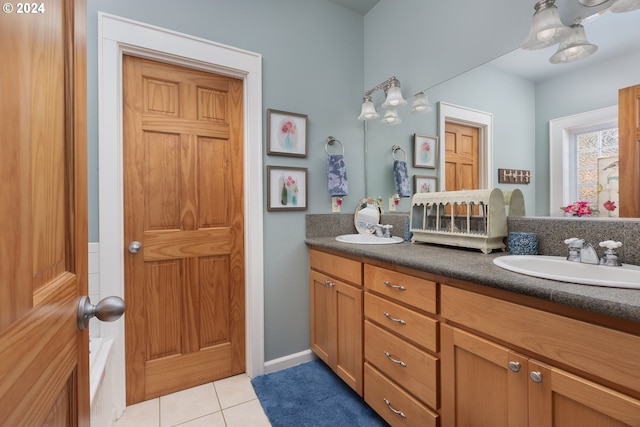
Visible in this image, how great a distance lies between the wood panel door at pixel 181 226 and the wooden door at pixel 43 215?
109 centimetres

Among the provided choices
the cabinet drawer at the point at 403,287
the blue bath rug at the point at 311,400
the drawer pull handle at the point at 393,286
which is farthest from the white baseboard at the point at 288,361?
the drawer pull handle at the point at 393,286

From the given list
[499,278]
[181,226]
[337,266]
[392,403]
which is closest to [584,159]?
[499,278]

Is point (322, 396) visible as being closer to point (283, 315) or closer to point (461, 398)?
point (283, 315)

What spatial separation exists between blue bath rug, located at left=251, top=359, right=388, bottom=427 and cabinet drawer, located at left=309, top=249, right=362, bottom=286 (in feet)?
2.22

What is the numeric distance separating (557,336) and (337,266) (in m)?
1.07

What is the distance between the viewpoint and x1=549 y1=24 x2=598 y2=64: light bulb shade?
1.13 metres

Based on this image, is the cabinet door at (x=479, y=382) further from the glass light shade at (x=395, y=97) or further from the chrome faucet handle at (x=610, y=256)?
the glass light shade at (x=395, y=97)

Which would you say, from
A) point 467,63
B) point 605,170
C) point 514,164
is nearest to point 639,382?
point 605,170

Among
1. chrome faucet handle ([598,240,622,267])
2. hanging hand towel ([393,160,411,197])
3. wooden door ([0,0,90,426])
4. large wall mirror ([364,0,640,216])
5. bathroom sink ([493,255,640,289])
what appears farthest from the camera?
hanging hand towel ([393,160,411,197])

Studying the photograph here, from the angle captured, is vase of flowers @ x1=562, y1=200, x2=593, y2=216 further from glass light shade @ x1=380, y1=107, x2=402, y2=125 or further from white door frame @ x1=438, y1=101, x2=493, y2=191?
glass light shade @ x1=380, y1=107, x2=402, y2=125

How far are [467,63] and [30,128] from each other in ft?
6.11

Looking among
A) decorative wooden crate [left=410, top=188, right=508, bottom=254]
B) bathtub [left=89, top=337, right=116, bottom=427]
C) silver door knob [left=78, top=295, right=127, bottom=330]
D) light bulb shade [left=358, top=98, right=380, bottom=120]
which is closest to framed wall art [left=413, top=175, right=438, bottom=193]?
decorative wooden crate [left=410, top=188, right=508, bottom=254]

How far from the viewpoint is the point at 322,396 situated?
1.65 meters

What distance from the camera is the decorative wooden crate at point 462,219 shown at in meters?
1.33
